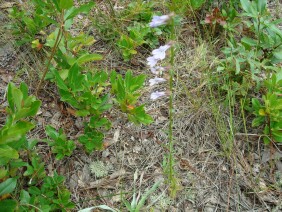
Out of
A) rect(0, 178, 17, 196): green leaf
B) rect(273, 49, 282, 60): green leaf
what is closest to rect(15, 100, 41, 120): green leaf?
rect(0, 178, 17, 196): green leaf

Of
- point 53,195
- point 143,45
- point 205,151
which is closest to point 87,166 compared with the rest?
point 53,195

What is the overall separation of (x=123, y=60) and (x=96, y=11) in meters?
0.50

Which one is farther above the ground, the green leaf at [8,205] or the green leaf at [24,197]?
the green leaf at [8,205]

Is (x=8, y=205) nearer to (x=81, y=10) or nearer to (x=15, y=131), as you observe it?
(x=15, y=131)

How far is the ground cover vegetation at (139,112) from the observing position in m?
2.05

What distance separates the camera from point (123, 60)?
261 cm

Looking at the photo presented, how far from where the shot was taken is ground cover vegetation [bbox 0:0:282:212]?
205 cm

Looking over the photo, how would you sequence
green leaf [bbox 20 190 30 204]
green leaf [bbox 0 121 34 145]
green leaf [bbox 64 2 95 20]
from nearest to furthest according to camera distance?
green leaf [bbox 0 121 34 145] → green leaf [bbox 20 190 30 204] → green leaf [bbox 64 2 95 20]

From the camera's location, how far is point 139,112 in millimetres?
2137

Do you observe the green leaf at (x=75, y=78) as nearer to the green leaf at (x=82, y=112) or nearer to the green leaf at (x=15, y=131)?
the green leaf at (x=82, y=112)

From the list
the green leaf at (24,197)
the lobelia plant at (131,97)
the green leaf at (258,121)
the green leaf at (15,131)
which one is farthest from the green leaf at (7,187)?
the green leaf at (258,121)

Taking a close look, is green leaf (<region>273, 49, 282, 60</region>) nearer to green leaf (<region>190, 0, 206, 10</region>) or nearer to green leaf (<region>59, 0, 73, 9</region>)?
green leaf (<region>190, 0, 206, 10</region>)

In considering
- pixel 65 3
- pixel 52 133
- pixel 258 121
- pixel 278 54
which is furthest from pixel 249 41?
pixel 52 133

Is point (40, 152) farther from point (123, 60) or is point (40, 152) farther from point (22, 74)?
point (123, 60)
